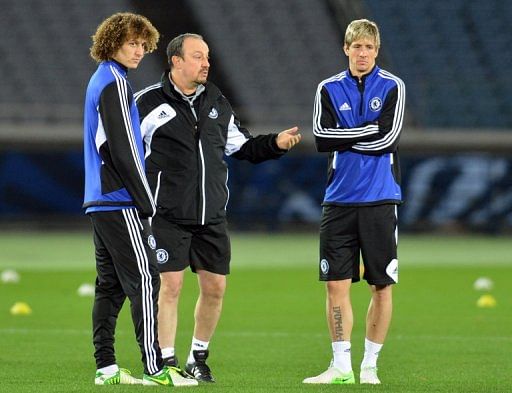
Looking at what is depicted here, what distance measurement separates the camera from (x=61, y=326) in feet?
34.6

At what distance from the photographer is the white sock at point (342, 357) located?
7.46m

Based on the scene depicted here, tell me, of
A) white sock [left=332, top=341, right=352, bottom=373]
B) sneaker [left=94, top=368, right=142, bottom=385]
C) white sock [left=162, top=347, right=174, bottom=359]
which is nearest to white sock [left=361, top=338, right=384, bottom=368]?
white sock [left=332, top=341, right=352, bottom=373]

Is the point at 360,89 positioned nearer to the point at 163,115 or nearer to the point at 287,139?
the point at 287,139

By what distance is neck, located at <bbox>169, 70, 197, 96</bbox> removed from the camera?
7.47 meters

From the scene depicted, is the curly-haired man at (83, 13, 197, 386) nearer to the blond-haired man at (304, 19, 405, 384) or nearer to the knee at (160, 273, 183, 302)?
the knee at (160, 273, 183, 302)

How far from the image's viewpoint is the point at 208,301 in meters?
7.69

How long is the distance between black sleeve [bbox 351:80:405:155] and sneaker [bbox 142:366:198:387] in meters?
1.70

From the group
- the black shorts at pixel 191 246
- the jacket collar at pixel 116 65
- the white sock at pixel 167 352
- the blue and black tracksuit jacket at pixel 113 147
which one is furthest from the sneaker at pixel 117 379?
the jacket collar at pixel 116 65

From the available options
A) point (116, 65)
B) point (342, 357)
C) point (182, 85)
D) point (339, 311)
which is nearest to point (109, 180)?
point (116, 65)

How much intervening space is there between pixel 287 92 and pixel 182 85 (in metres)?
20.3

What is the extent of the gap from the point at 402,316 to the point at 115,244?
5103 mm

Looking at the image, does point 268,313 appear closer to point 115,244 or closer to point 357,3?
point 115,244

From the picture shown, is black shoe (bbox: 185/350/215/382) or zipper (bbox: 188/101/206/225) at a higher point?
zipper (bbox: 188/101/206/225)

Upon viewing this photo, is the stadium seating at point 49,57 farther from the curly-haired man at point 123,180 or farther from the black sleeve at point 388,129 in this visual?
the curly-haired man at point 123,180
